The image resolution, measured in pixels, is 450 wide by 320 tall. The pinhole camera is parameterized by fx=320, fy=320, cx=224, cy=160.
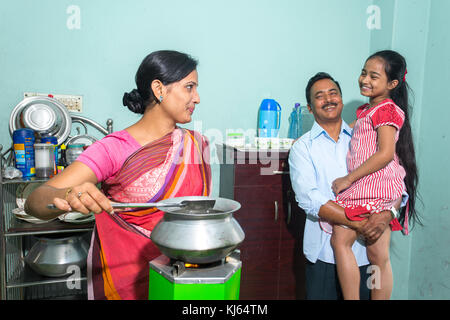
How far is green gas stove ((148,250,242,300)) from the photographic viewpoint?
0.88m

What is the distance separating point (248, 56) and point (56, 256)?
2.05 meters

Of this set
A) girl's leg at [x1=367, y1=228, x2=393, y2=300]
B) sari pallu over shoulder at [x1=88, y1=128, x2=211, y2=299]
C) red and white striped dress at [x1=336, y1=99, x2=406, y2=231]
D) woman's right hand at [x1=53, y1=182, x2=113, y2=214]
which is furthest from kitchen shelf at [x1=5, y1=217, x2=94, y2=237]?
girl's leg at [x1=367, y1=228, x2=393, y2=300]

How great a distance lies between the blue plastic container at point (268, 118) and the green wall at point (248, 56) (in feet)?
0.33

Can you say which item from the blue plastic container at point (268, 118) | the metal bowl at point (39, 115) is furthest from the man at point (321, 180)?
the metal bowl at point (39, 115)

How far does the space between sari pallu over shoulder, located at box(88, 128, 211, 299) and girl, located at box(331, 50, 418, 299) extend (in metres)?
0.93

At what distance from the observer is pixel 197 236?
2.81 feet

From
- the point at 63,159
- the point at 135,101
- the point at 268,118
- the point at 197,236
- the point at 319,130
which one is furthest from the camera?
the point at 268,118

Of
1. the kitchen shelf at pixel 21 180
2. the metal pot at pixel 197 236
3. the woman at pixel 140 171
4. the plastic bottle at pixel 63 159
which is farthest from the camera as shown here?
the plastic bottle at pixel 63 159

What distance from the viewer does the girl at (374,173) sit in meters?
1.69

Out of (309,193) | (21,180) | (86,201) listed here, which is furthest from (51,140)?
(309,193)

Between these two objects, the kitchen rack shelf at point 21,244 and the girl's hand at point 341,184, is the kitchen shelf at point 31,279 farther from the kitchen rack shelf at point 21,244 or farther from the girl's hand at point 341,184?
the girl's hand at point 341,184

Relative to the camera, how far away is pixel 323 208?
1.74 m

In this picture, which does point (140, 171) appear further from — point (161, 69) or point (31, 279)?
point (31, 279)

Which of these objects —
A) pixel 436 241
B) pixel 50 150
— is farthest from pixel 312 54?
pixel 50 150
